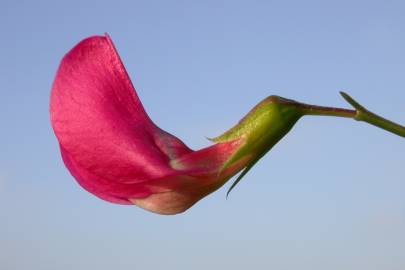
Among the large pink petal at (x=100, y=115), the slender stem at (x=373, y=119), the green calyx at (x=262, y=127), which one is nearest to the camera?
the slender stem at (x=373, y=119)

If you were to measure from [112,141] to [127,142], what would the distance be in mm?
69

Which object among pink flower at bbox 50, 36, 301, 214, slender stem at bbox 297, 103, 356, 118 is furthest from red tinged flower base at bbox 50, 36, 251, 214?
slender stem at bbox 297, 103, 356, 118

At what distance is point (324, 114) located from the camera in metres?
2.10

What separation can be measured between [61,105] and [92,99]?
12 cm

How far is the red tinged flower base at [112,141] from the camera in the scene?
7.33 ft

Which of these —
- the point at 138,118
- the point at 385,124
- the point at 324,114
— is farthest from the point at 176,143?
the point at 385,124

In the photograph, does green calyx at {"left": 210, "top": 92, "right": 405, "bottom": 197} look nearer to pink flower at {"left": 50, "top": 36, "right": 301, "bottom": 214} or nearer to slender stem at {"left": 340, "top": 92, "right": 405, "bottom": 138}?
pink flower at {"left": 50, "top": 36, "right": 301, "bottom": 214}

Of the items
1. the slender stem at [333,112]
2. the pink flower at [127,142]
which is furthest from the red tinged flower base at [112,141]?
the slender stem at [333,112]

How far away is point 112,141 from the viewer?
2.27 m

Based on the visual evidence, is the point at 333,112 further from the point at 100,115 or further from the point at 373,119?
the point at 100,115

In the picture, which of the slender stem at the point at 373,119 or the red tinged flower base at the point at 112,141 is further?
the red tinged flower base at the point at 112,141

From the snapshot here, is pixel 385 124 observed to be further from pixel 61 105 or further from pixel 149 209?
pixel 61 105

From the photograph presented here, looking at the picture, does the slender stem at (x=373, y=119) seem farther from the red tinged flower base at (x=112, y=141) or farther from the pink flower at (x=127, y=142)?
the red tinged flower base at (x=112, y=141)

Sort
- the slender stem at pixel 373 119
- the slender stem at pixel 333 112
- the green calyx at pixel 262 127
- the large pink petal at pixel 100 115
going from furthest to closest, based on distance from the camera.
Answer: the green calyx at pixel 262 127 < the large pink petal at pixel 100 115 < the slender stem at pixel 333 112 < the slender stem at pixel 373 119
